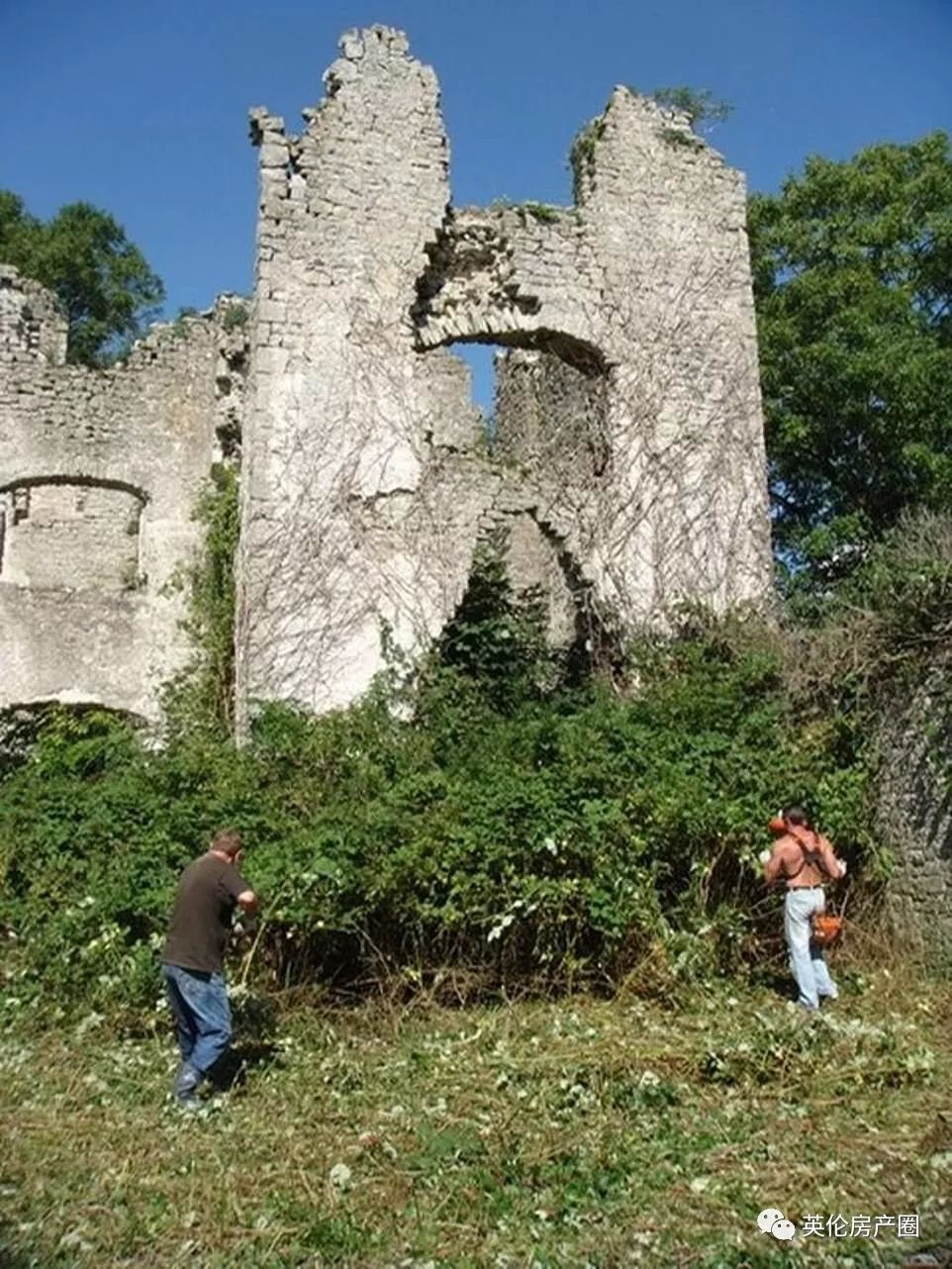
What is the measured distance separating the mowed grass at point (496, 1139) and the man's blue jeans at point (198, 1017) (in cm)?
21

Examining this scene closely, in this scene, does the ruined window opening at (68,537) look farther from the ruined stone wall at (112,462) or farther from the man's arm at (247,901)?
the man's arm at (247,901)

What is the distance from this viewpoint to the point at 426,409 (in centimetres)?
1025

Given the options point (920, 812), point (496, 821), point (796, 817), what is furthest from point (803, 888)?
point (496, 821)

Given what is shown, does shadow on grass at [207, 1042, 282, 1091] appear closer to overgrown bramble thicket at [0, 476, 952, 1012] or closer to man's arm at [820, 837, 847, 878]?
overgrown bramble thicket at [0, 476, 952, 1012]

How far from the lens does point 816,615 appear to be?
9.73m

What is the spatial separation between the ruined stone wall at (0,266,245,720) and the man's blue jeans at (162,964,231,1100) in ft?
24.1

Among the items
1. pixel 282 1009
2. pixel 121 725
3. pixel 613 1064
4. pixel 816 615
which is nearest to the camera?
pixel 613 1064

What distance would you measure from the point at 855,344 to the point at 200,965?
11.6 m

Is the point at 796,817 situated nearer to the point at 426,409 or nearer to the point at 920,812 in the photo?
the point at 920,812

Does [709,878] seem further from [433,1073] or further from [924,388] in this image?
[924,388]

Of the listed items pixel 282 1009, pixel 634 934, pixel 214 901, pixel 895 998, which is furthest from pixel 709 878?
pixel 214 901

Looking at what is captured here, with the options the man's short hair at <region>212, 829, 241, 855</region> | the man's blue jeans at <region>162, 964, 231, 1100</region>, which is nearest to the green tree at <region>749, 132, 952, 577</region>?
the man's short hair at <region>212, 829, 241, 855</region>

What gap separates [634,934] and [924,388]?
916 cm

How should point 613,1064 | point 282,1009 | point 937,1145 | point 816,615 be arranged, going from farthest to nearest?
point 816,615
point 282,1009
point 613,1064
point 937,1145
